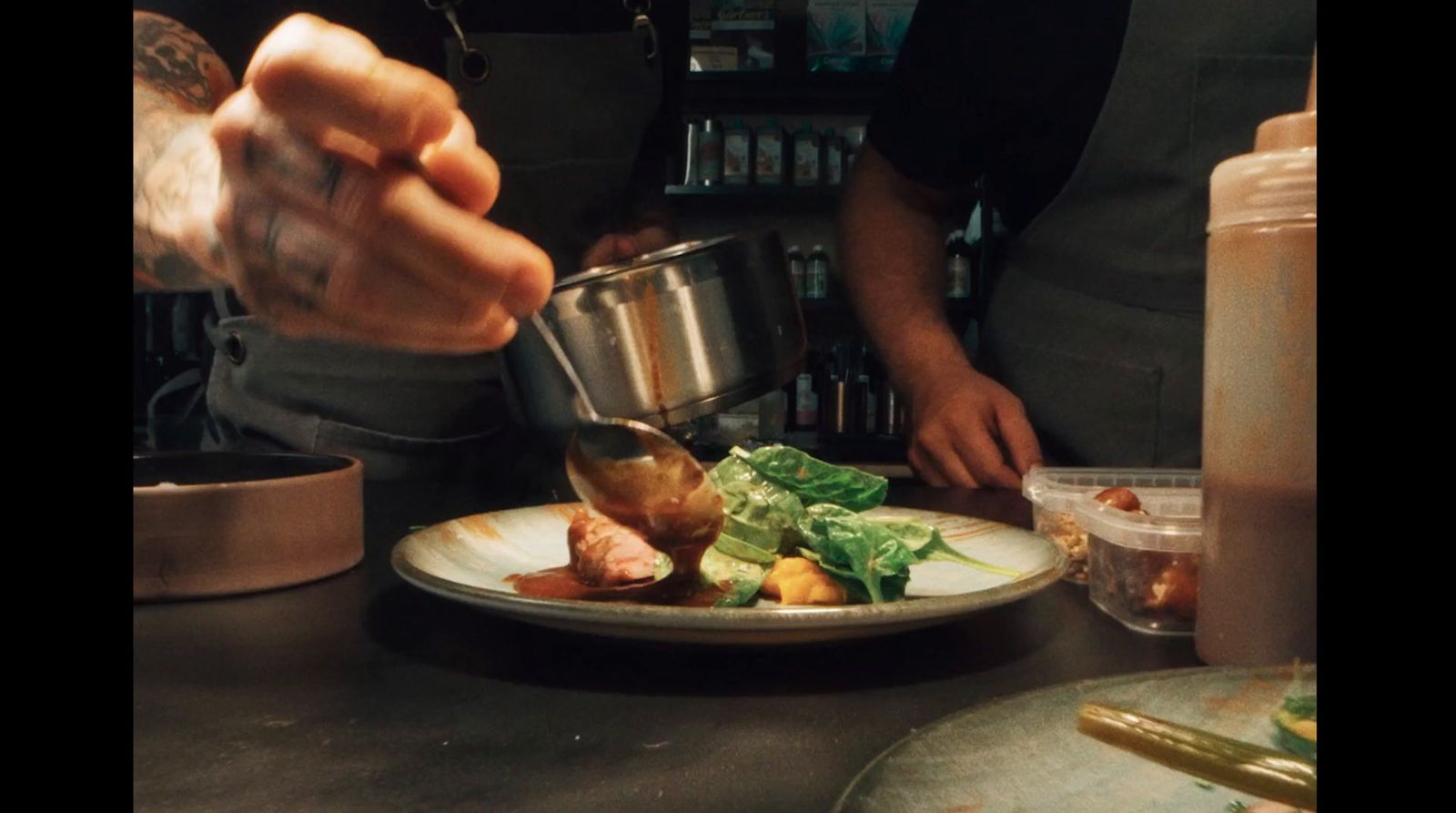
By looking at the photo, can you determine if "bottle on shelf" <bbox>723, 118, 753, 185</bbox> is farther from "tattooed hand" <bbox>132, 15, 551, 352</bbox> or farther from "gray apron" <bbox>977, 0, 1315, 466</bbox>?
"tattooed hand" <bbox>132, 15, 551, 352</bbox>

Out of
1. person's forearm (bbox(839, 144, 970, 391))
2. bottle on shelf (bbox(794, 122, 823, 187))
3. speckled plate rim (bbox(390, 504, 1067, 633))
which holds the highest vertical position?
bottle on shelf (bbox(794, 122, 823, 187))

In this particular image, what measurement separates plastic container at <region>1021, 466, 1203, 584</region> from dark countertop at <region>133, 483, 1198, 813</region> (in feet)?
0.27

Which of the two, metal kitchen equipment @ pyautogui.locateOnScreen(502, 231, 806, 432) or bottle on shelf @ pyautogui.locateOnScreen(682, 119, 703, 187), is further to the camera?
bottle on shelf @ pyautogui.locateOnScreen(682, 119, 703, 187)

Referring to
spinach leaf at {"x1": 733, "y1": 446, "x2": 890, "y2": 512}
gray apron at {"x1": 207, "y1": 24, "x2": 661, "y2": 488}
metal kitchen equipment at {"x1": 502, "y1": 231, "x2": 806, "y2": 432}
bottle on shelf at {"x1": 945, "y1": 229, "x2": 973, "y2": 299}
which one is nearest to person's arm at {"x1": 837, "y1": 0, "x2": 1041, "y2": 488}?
gray apron at {"x1": 207, "y1": 24, "x2": 661, "y2": 488}

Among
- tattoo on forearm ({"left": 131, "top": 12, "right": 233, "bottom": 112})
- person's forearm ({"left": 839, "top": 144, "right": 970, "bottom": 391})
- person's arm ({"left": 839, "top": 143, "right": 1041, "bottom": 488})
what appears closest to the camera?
tattoo on forearm ({"left": 131, "top": 12, "right": 233, "bottom": 112})

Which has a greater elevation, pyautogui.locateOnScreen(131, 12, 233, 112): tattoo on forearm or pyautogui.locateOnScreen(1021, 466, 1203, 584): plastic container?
pyautogui.locateOnScreen(131, 12, 233, 112): tattoo on forearm

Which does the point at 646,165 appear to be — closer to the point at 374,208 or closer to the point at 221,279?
the point at 221,279

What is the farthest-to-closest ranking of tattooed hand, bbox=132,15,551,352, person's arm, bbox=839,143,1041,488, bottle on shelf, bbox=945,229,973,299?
bottle on shelf, bbox=945,229,973,299 < person's arm, bbox=839,143,1041,488 < tattooed hand, bbox=132,15,551,352

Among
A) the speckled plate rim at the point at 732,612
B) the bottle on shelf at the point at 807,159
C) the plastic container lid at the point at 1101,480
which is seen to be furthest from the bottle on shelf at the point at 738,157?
the speckled plate rim at the point at 732,612

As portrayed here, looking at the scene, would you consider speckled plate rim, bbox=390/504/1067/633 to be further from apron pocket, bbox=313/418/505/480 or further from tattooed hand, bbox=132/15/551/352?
apron pocket, bbox=313/418/505/480

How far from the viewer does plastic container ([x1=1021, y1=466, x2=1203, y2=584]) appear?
0.98 meters

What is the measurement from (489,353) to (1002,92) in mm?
956

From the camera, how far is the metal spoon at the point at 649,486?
0.77 meters

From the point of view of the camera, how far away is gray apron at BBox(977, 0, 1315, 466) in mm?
1736
